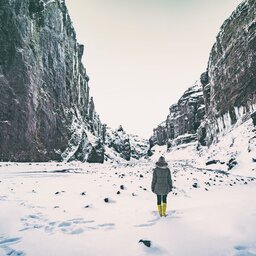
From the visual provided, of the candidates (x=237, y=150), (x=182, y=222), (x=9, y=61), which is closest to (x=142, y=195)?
(x=182, y=222)

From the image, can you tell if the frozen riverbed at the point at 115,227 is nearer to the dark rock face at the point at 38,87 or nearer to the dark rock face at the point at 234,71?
the dark rock face at the point at 38,87

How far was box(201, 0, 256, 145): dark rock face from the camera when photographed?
57500 millimetres

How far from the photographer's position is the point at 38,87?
A: 54031 millimetres

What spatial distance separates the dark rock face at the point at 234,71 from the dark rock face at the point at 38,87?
36.9m

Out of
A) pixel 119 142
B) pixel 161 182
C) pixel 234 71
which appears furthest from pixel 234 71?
pixel 119 142

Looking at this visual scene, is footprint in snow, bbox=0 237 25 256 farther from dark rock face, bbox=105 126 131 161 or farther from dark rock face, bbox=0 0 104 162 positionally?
dark rock face, bbox=105 126 131 161

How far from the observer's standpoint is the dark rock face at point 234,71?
57.5 m

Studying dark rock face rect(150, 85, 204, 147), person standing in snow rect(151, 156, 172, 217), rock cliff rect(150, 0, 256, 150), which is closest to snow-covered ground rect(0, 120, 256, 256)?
person standing in snow rect(151, 156, 172, 217)

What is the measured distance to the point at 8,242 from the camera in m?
6.19

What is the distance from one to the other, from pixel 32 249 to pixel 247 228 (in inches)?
215

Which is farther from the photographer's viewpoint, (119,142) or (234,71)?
(119,142)

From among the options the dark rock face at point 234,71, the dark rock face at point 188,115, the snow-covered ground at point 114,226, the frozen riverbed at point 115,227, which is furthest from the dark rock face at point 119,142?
the frozen riverbed at point 115,227

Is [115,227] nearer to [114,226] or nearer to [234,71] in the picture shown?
[114,226]

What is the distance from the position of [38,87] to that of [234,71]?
1850 inches
